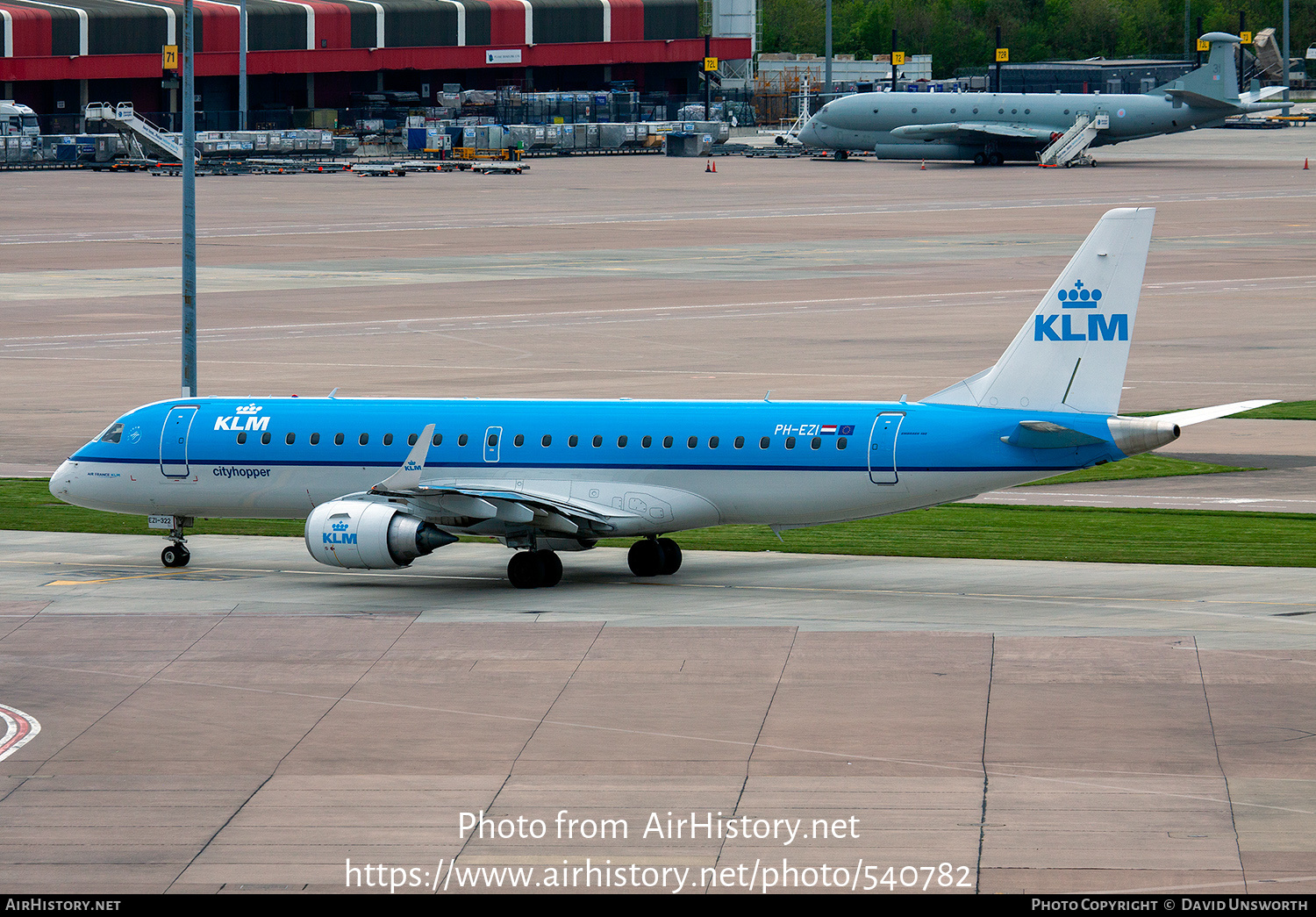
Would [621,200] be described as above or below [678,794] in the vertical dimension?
above

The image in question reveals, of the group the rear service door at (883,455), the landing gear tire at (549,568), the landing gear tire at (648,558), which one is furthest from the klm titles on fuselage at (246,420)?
the rear service door at (883,455)

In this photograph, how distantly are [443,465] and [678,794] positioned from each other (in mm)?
15096

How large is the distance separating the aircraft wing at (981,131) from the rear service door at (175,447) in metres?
125

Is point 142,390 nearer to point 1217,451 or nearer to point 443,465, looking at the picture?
point 443,465

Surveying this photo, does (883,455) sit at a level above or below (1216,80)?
below

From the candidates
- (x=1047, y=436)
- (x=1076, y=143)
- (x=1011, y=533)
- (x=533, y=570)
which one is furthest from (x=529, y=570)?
(x=1076, y=143)

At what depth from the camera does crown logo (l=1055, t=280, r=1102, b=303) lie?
33.4 m

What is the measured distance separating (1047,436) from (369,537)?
11.8 m

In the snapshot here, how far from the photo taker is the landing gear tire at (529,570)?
116 feet

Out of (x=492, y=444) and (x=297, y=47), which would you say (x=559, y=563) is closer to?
(x=492, y=444)

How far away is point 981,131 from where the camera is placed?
155 m

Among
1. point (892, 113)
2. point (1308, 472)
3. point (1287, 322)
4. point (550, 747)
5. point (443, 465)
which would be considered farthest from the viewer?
point (892, 113)

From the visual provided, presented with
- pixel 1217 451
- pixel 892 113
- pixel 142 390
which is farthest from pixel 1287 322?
pixel 892 113

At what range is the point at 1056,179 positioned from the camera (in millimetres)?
142500
